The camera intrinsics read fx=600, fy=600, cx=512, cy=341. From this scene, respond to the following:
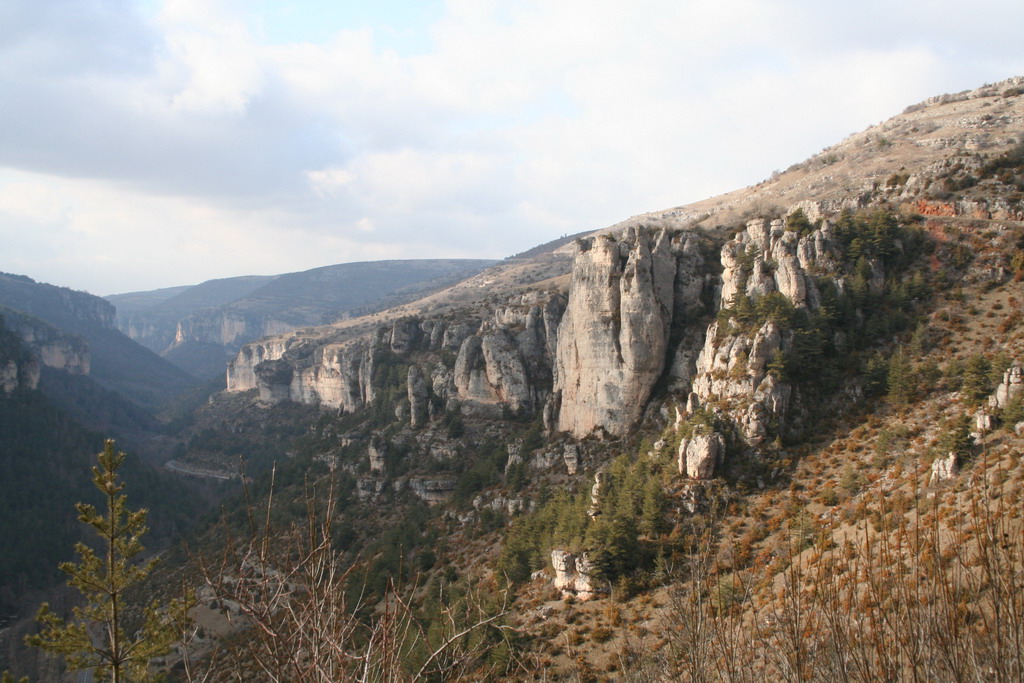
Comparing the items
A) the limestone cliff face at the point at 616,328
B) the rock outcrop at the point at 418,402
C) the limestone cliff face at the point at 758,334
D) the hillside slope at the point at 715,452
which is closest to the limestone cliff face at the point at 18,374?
the hillside slope at the point at 715,452

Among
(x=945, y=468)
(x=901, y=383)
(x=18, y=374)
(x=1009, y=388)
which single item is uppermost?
(x=18, y=374)

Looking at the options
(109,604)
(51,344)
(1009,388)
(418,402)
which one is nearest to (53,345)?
(51,344)

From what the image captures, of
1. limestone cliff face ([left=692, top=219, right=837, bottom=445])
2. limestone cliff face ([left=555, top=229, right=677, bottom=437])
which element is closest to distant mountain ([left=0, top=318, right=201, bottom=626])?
limestone cliff face ([left=555, top=229, right=677, bottom=437])

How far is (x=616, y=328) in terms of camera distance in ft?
142

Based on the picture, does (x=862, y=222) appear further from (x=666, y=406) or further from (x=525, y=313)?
(x=525, y=313)

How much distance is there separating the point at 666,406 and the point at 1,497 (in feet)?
266

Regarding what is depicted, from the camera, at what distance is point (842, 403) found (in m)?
32.1

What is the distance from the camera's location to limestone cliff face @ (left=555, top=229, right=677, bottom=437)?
41.7m

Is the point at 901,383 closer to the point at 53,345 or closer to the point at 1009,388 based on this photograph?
the point at 1009,388

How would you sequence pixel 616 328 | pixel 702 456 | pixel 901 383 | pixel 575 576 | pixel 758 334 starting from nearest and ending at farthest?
1. pixel 575 576
2. pixel 901 383
3. pixel 702 456
4. pixel 758 334
5. pixel 616 328

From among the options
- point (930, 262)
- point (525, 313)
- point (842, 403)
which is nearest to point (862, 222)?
point (930, 262)

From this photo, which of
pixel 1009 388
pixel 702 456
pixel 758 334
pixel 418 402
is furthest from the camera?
pixel 418 402

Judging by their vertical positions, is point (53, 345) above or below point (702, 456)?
above

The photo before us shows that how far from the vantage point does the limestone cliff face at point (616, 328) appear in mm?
41656
